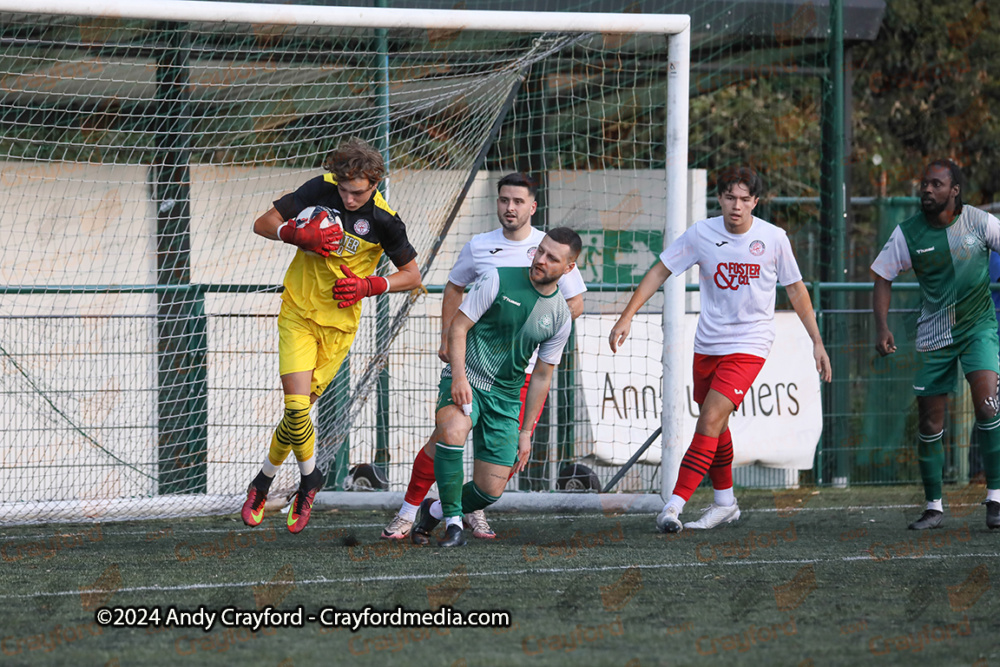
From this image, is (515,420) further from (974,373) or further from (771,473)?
(771,473)

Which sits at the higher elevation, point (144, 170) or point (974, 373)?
point (144, 170)

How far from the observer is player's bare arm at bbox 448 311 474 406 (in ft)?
17.9

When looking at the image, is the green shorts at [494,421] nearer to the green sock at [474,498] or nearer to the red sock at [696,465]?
the green sock at [474,498]

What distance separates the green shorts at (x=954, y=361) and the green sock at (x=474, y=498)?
2.49 m

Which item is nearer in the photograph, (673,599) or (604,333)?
(673,599)

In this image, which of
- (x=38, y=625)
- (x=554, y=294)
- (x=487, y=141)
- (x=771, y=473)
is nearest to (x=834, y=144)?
(x=771, y=473)

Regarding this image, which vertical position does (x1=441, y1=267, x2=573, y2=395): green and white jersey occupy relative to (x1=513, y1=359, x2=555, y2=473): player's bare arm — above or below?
above

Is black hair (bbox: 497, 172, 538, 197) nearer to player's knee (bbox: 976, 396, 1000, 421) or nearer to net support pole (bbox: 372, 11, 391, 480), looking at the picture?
net support pole (bbox: 372, 11, 391, 480)

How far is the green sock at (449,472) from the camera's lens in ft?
18.6

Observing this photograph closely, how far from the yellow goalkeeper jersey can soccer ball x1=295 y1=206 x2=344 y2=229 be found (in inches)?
1.3

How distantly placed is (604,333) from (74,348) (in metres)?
3.39

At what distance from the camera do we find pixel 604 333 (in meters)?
8.31

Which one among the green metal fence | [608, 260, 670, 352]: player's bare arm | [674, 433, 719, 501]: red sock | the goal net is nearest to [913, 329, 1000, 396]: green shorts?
[674, 433, 719, 501]: red sock

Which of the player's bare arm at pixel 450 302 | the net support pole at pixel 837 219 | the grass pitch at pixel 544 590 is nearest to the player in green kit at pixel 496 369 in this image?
the grass pitch at pixel 544 590
